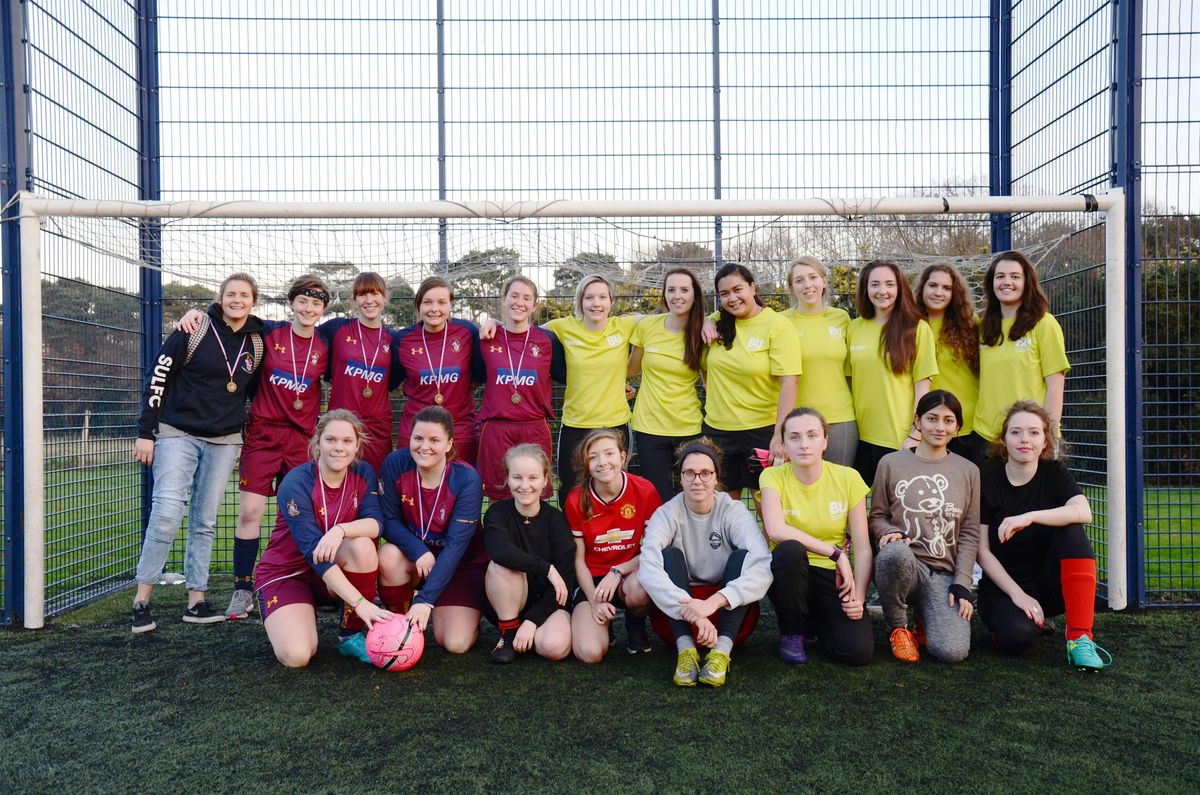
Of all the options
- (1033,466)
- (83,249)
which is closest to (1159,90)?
(1033,466)

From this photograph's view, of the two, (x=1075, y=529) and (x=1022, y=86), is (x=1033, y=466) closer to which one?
(x=1075, y=529)

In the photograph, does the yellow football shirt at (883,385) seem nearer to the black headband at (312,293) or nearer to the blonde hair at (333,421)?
the blonde hair at (333,421)

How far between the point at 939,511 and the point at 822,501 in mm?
502

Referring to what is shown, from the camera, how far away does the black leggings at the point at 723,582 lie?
326cm

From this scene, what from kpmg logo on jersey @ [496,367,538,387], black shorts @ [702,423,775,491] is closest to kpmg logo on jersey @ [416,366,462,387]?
kpmg logo on jersey @ [496,367,538,387]

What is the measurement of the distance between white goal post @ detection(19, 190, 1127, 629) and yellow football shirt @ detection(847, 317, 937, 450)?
67 centimetres

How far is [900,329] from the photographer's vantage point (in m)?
3.82

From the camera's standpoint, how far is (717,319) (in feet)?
13.3

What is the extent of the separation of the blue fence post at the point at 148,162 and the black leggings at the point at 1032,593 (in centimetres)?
470

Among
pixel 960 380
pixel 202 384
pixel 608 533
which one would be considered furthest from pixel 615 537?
pixel 202 384

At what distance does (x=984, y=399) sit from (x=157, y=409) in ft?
12.8

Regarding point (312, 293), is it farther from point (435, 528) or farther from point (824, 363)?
point (824, 363)

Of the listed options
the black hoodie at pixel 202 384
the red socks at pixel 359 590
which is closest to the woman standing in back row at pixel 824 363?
the red socks at pixel 359 590

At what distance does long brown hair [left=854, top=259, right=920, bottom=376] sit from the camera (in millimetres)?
3807
